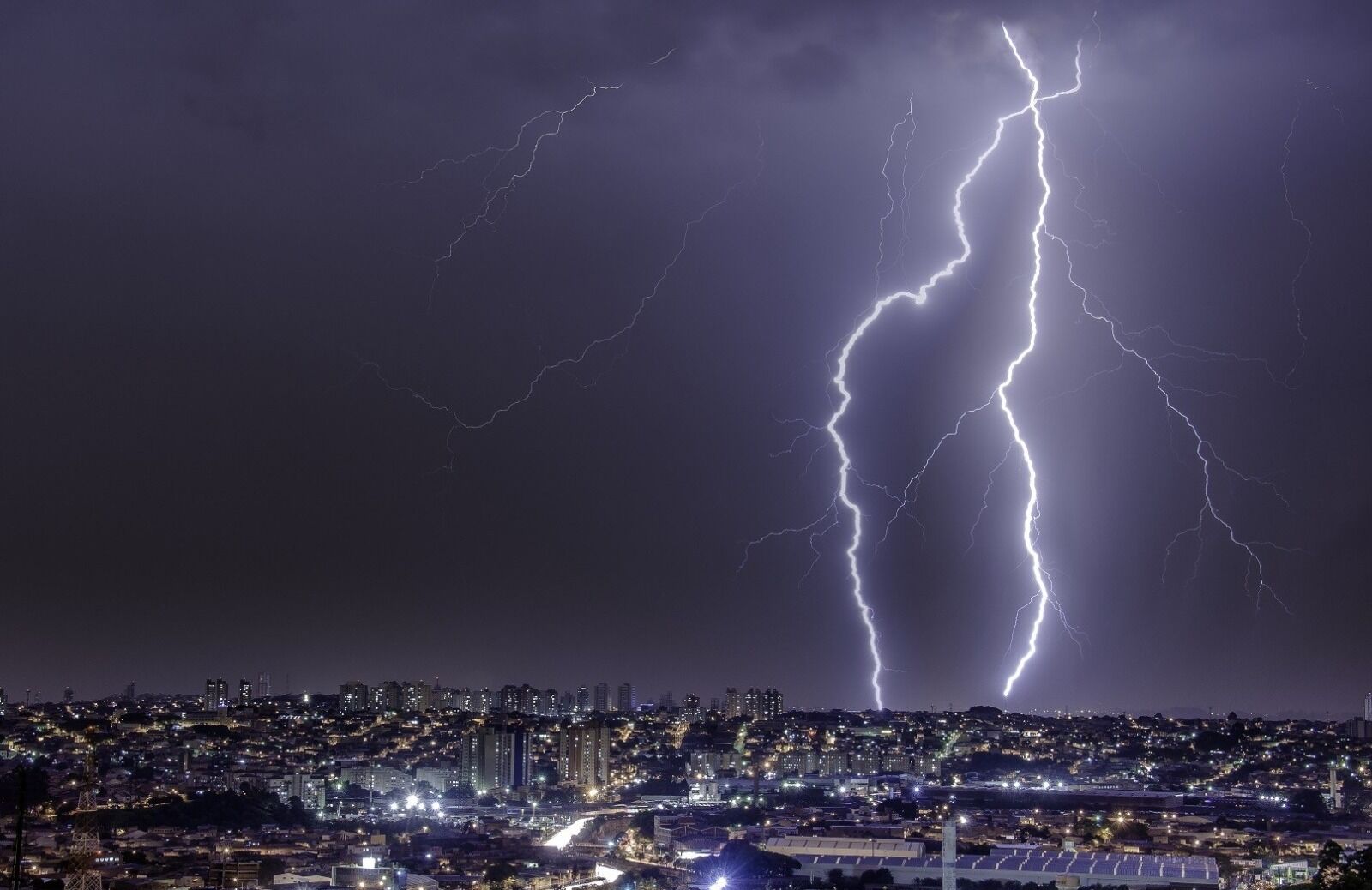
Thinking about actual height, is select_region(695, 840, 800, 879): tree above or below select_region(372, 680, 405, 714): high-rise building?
below

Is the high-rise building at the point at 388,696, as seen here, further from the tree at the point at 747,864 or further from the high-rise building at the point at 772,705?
the tree at the point at 747,864

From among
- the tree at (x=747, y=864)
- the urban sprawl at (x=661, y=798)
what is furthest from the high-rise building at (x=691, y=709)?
the tree at (x=747, y=864)

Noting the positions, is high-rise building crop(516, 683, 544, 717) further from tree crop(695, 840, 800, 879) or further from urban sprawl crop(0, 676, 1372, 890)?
tree crop(695, 840, 800, 879)

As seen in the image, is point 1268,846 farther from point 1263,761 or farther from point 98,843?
point 1263,761

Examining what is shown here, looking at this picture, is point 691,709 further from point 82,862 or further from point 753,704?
point 82,862

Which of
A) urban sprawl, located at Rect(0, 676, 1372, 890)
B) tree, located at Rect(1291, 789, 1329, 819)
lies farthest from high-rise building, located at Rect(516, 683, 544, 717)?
tree, located at Rect(1291, 789, 1329, 819)

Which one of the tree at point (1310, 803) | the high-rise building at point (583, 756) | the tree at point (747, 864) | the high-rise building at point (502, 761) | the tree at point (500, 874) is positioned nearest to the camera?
the tree at point (500, 874)

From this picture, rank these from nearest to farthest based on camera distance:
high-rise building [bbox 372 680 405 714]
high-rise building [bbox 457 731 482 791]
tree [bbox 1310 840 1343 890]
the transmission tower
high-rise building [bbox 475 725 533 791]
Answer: tree [bbox 1310 840 1343 890] < the transmission tower < high-rise building [bbox 457 731 482 791] < high-rise building [bbox 475 725 533 791] < high-rise building [bbox 372 680 405 714]

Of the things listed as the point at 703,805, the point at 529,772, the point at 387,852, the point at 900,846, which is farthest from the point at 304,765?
the point at 900,846
